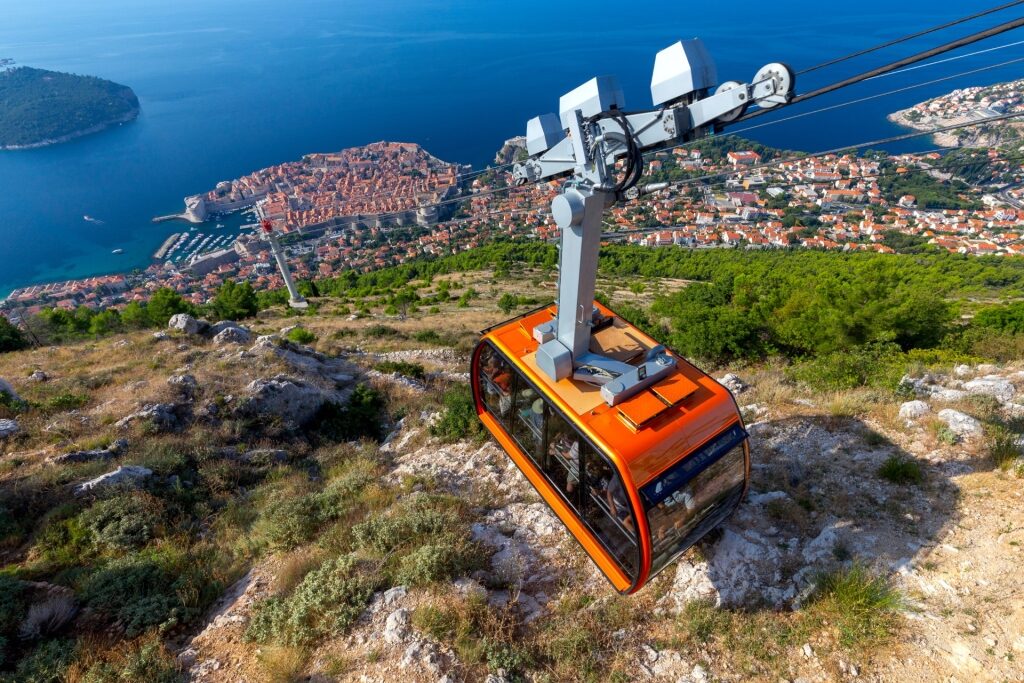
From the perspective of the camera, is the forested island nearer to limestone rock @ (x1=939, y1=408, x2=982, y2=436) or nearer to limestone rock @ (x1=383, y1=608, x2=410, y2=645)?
limestone rock @ (x1=383, y1=608, x2=410, y2=645)

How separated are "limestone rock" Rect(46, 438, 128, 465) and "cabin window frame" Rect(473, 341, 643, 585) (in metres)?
7.42

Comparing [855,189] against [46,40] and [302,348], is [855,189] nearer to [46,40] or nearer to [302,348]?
[302,348]

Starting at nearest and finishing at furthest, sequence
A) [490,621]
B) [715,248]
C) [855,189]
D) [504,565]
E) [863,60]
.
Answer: [490,621], [504,565], [715,248], [855,189], [863,60]

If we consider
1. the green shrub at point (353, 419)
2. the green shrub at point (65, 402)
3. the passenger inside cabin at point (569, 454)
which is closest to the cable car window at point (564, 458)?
the passenger inside cabin at point (569, 454)

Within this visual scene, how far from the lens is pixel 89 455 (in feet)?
27.0

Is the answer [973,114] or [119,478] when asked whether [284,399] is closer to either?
[119,478]

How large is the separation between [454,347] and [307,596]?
11.2 m

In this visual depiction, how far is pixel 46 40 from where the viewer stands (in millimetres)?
193875

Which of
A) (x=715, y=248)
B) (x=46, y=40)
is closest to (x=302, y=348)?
(x=715, y=248)

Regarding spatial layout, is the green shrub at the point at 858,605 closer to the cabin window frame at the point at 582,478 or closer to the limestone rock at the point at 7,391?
the cabin window frame at the point at 582,478

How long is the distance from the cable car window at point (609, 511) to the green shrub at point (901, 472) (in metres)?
4.63

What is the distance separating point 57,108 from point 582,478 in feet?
553

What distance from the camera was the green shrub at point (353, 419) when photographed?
35.7 ft

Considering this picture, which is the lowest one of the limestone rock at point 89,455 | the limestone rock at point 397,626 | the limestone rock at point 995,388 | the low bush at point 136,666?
the limestone rock at point 995,388
